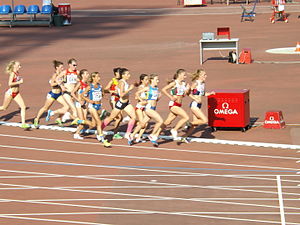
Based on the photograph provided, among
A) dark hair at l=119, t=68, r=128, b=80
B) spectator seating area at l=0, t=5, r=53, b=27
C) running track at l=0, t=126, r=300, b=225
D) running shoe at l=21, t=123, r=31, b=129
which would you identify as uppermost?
spectator seating area at l=0, t=5, r=53, b=27

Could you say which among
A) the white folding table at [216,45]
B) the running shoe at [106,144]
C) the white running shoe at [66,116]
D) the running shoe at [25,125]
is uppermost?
the white folding table at [216,45]

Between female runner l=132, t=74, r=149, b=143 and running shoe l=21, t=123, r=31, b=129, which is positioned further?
running shoe l=21, t=123, r=31, b=129

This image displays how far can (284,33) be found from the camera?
4259 centimetres

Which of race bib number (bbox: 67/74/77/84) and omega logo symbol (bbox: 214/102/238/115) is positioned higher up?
race bib number (bbox: 67/74/77/84)

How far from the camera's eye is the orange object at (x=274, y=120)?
797 inches

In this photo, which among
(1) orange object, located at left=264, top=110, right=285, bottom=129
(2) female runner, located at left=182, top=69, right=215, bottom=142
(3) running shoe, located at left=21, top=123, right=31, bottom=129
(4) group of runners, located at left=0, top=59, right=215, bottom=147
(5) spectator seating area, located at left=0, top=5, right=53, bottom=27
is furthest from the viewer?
(5) spectator seating area, located at left=0, top=5, right=53, bottom=27

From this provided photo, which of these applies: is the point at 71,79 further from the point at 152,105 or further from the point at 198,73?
the point at 198,73

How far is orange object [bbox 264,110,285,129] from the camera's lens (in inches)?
797

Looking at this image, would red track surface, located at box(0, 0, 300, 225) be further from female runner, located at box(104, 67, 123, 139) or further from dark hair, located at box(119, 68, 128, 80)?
dark hair, located at box(119, 68, 128, 80)

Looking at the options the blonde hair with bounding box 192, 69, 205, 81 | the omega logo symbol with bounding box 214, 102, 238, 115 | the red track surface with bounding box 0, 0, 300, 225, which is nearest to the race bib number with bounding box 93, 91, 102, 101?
the red track surface with bounding box 0, 0, 300, 225

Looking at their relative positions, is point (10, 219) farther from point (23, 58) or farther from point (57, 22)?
point (57, 22)

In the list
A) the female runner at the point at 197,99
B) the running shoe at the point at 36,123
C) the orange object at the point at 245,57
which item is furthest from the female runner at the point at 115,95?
the orange object at the point at 245,57

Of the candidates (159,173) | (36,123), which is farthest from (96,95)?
(159,173)

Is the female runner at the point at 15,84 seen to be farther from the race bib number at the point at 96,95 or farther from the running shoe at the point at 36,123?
the race bib number at the point at 96,95
